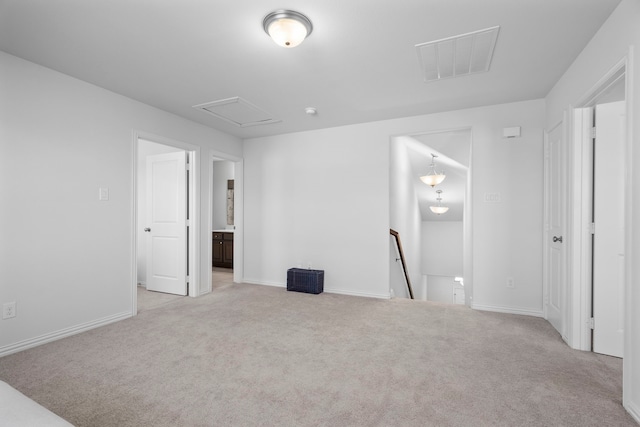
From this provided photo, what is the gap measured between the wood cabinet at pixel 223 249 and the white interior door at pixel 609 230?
5981 mm

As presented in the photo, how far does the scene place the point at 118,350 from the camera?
8.48 ft

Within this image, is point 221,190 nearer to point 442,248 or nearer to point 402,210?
point 402,210

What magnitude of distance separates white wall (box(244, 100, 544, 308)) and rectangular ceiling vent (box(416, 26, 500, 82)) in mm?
1171

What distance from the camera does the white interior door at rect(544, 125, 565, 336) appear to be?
291cm

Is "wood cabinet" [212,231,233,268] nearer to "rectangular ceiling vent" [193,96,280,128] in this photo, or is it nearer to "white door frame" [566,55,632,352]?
"rectangular ceiling vent" [193,96,280,128]

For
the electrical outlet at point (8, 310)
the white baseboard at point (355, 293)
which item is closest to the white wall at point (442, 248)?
the white baseboard at point (355, 293)

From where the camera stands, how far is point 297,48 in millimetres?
2449

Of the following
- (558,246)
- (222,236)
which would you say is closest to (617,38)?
(558,246)

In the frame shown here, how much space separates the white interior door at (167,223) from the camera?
14.3 ft

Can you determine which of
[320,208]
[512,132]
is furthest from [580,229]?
[320,208]

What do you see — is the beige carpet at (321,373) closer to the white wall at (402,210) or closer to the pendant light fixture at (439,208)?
the white wall at (402,210)

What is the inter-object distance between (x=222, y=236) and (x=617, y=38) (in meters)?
6.56

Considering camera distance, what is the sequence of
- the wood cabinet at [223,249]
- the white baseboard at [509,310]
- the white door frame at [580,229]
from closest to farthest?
the white door frame at [580,229] → the white baseboard at [509,310] → the wood cabinet at [223,249]

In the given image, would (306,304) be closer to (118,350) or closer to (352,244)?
(352,244)
